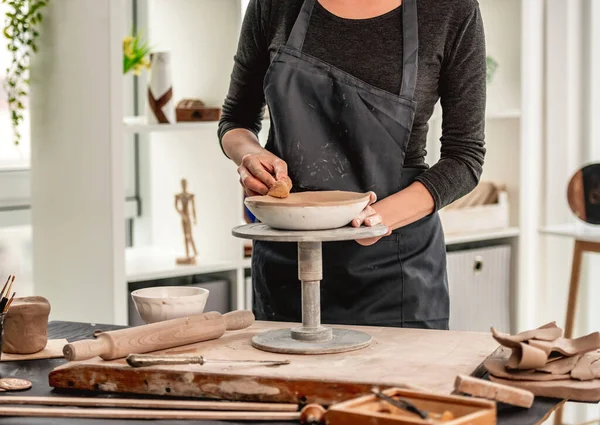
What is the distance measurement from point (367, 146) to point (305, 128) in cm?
15

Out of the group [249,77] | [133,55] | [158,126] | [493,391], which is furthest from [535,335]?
[133,55]

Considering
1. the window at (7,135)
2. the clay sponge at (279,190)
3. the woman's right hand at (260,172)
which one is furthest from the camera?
the window at (7,135)

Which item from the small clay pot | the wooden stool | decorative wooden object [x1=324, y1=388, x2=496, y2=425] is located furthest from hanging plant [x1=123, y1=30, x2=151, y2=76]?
decorative wooden object [x1=324, y1=388, x2=496, y2=425]

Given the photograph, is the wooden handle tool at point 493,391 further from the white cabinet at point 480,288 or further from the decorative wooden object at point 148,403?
the white cabinet at point 480,288

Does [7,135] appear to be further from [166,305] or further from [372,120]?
[166,305]

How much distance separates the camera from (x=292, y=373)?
5.49 feet

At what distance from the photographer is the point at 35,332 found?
1.97 metres

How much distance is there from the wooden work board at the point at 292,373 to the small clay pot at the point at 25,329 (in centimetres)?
23

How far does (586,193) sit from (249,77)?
1.88 m

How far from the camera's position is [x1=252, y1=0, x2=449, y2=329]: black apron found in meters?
2.31

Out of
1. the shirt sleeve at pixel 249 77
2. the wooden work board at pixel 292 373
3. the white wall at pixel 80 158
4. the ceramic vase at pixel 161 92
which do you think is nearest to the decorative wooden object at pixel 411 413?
the wooden work board at pixel 292 373

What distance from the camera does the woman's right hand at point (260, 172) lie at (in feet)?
6.84

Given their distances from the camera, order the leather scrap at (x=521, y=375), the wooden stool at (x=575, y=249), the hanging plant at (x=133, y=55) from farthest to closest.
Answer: the wooden stool at (x=575, y=249) → the hanging plant at (x=133, y=55) → the leather scrap at (x=521, y=375)

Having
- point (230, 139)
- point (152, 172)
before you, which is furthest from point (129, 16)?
point (230, 139)
